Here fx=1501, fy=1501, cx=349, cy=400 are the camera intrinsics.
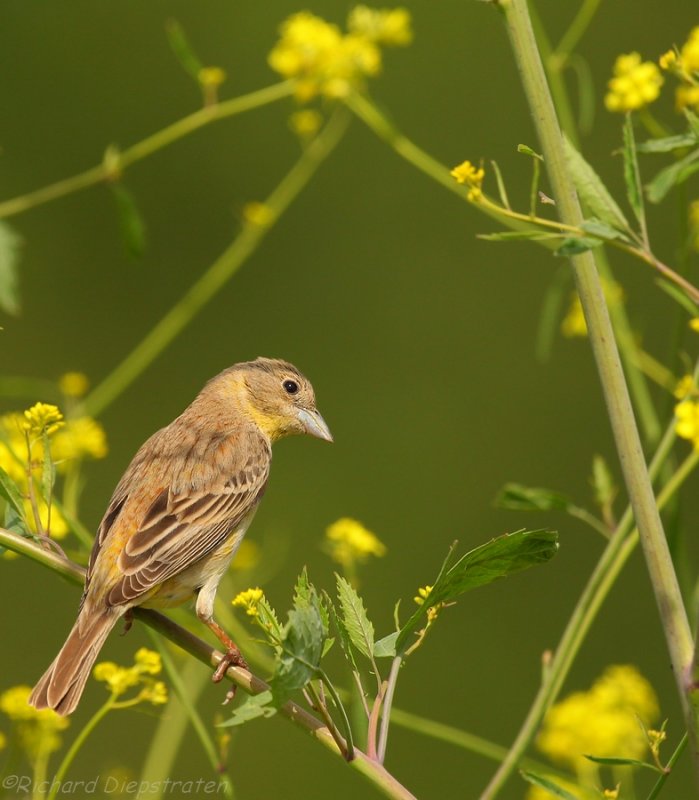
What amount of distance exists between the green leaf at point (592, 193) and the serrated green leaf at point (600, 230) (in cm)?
4

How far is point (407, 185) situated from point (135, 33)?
231 cm

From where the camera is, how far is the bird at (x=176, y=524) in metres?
3.35

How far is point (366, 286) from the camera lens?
33.9 ft

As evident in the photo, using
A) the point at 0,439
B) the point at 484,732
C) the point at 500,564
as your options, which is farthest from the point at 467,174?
the point at 484,732

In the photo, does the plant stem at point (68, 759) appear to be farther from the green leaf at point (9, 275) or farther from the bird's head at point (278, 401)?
the bird's head at point (278, 401)

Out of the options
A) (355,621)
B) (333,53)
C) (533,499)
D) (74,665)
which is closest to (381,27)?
(333,53)

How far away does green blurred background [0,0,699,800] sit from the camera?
364 inches

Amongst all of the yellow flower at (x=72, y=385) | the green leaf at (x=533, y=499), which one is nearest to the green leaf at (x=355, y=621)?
the green leaf at (x=533, y=499)

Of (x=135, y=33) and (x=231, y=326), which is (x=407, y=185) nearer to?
(x=231, y=326)

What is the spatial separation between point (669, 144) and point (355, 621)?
825 mm

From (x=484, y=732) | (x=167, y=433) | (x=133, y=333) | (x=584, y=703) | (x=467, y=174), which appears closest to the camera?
(x=467, y=174)

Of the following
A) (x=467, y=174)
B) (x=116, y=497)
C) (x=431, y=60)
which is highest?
(x=431, y=60)

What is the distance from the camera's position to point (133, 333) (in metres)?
9.74

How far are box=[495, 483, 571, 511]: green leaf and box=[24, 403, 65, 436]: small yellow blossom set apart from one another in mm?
860
